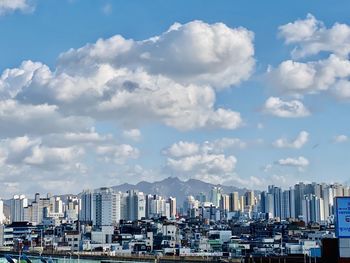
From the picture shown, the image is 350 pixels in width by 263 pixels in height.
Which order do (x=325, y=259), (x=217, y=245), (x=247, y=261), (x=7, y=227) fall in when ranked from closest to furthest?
(x=325, y=259) → (x=247, y=261) → (x=217, y=245) → (x=7, y=227)

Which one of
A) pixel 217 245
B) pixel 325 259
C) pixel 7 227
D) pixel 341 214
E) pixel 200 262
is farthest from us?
pixel 7 227

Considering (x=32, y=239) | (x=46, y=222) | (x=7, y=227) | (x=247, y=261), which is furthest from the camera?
(x=46, y=222)

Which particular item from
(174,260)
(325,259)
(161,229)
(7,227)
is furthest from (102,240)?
(325,259)

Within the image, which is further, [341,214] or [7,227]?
[7,227]

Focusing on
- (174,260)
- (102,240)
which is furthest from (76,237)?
(174,260)

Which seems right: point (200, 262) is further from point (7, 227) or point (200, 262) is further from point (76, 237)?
point (7, 227)

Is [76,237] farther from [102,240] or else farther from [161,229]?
[161,229]
